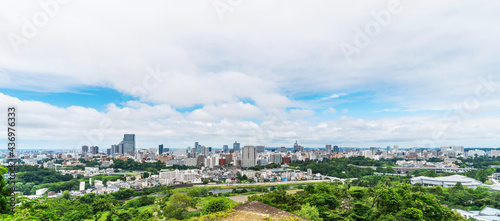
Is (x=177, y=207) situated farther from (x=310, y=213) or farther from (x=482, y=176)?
(x=482, y=176)

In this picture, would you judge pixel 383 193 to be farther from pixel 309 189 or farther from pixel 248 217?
pixel 248 217

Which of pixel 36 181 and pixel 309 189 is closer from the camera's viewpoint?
pixel 309 189

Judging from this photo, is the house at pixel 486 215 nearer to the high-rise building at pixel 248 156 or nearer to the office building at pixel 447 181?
the office building at pixel 447 181

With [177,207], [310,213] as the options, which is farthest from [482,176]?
[177,207]

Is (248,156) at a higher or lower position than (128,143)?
lower

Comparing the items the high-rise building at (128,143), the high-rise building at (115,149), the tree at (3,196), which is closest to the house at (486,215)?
the tree at (3,196)

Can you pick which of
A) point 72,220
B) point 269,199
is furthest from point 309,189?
point 72,220

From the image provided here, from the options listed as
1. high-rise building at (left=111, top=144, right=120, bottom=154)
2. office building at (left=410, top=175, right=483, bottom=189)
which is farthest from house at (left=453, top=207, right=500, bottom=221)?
high-rise building at (left=111, top=144, right=120, bottom=154)

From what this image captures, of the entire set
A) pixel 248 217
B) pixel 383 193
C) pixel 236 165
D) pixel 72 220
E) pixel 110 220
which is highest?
pixel 248 217
